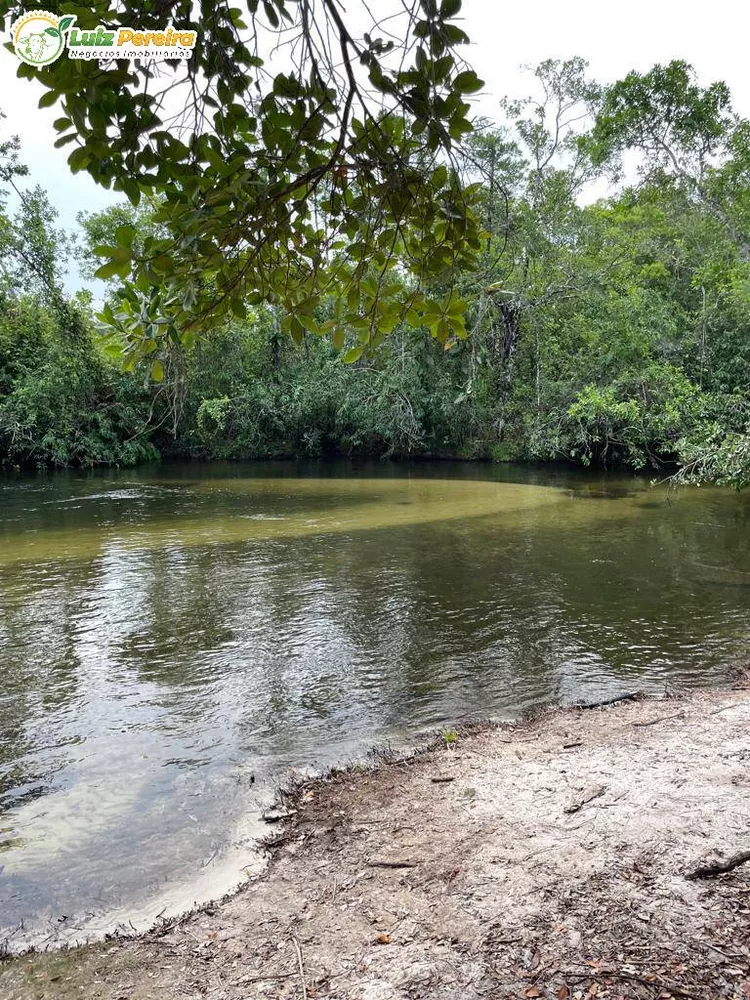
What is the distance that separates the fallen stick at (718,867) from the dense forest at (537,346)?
1961cm

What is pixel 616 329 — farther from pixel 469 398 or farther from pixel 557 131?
pixel 557 131

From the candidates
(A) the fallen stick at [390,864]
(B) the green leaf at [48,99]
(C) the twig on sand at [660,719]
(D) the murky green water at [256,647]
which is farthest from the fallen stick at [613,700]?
(B) the green leaf at [48,99]

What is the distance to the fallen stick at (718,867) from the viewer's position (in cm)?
263

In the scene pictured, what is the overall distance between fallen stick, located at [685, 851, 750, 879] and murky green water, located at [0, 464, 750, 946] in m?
2.10

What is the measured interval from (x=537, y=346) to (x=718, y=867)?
83.5 ft

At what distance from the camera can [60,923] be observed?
3078 millimetres

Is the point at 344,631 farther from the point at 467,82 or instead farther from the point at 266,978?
the point at 467,82

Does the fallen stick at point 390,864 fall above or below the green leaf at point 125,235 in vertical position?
below

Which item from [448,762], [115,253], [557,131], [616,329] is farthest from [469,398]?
[115,253]

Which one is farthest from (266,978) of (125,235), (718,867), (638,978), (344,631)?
(344,631)

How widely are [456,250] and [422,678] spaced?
4.52 metres

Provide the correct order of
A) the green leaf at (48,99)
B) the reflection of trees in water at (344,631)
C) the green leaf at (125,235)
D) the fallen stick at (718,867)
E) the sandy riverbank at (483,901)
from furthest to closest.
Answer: the reflection of trees in water at (344,631), the fallen stick at (718,867), the sandy riverbank at (483,901), the green leaf at (48,99), the green leaf at (125,235)

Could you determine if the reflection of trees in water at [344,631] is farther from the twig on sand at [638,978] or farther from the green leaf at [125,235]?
the green leaf at [125,235]

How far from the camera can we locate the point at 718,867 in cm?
267
